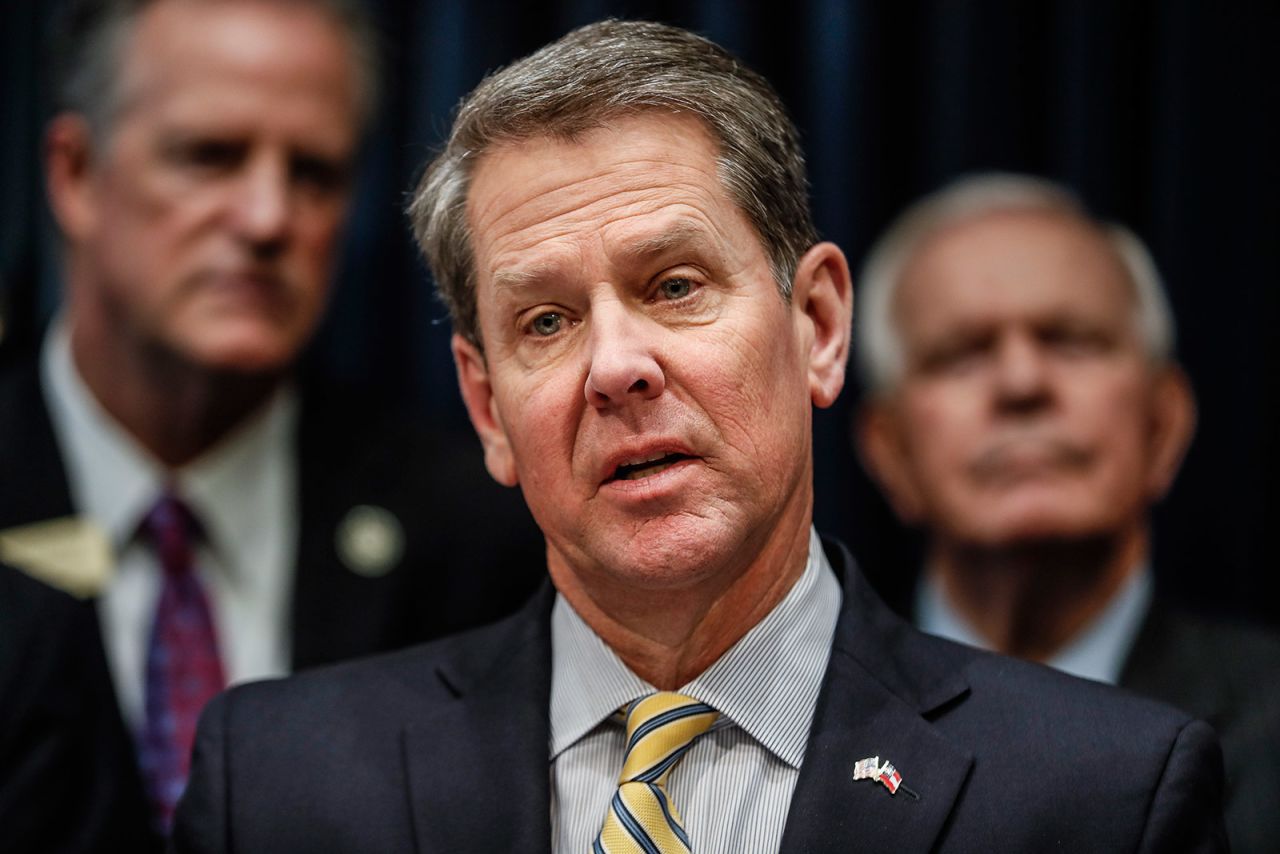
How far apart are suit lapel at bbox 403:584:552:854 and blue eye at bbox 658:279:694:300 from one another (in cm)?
40

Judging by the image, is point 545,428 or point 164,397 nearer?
point 545,428

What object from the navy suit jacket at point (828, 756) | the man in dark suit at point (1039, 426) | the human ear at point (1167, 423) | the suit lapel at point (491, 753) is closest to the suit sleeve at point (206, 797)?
the navy suit jacket at point (828, 756)

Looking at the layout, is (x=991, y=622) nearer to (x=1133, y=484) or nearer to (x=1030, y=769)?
(x=1133, y=484)

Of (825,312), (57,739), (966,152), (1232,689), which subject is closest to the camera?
(825,312)

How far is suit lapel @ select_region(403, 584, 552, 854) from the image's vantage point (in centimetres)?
165

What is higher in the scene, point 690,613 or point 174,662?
point 690,613

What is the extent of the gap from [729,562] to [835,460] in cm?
166

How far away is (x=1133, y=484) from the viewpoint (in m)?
2.77

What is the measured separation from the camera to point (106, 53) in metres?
2.94

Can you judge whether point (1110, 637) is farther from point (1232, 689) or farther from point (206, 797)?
point (206, 797)

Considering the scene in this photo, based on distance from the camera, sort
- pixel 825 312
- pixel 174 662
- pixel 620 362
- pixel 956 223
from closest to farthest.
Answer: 1. pixel 620 362
2. pixel 825 312
3. pixel 174 662
4. pixel 956 223

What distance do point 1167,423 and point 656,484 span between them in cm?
160

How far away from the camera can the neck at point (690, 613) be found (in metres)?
1.69

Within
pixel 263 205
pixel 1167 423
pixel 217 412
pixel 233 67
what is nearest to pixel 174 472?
pixel 217 412
